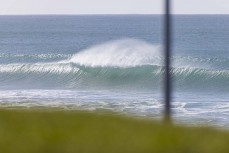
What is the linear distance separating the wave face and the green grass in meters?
25.4

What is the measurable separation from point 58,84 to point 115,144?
3000 centimetres

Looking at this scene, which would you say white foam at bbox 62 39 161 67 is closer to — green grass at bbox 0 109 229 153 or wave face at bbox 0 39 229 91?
wave face at bbox 0 39 229 91

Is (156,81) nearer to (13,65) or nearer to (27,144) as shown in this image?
(13,65)

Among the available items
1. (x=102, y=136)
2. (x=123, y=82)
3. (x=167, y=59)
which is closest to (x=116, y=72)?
(x=123, y=82)

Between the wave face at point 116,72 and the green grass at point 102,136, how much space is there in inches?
1001

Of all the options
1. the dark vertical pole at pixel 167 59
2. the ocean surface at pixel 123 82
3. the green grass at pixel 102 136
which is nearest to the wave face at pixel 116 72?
Result: the ocean surface at pixel 123 82

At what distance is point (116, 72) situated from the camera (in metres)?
39.2

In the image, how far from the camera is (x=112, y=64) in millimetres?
40938

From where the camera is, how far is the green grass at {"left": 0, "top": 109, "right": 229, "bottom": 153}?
230 inches

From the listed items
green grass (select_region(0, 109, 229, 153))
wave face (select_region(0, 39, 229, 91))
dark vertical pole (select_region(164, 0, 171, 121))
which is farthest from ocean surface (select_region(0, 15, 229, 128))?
green grass (select_region(0, 109, 229, 153))

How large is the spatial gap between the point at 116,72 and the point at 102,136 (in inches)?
1306

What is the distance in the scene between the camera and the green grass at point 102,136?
5.85 m

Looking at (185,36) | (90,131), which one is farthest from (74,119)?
(185,36)

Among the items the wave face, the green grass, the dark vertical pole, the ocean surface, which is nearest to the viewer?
the green grass
